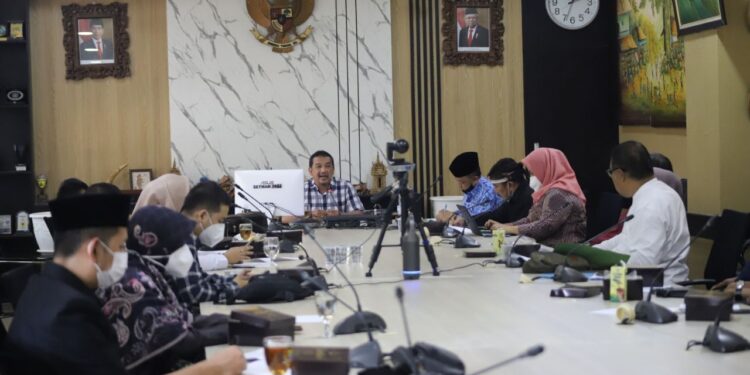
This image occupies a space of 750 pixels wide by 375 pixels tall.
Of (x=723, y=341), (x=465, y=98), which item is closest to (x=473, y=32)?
(x=465, y=98)

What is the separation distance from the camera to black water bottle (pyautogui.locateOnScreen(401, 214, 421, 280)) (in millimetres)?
4758

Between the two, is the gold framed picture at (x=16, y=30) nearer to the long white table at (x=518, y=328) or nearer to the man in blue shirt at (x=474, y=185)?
the man in blue shirt at (x=474, y=185)

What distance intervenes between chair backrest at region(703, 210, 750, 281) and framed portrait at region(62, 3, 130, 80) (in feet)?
19.2

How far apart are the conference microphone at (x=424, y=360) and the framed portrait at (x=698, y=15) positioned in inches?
200

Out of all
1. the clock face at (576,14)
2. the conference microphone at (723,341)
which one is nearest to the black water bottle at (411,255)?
the conference microphone at (723,341)

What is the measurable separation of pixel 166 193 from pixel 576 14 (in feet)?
20.1

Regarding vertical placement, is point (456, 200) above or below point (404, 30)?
below

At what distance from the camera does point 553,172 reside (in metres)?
6.93

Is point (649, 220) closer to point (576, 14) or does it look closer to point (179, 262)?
point (179, 262)

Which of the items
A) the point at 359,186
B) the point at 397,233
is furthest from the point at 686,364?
the point at 359,186

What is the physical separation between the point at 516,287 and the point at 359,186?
541 cm

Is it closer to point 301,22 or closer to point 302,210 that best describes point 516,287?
point 302,210

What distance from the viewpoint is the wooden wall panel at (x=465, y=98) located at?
1005 cm

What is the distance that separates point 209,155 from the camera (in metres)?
9.76
